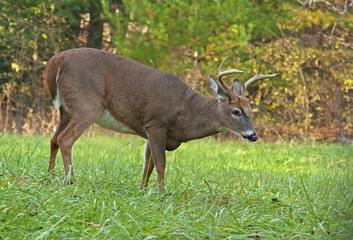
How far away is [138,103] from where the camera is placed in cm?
494

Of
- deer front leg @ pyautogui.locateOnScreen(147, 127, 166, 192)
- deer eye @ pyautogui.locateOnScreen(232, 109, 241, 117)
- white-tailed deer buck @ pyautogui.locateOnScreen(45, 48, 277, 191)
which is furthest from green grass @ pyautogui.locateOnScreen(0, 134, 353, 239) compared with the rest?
deer eye @ pyautogui.locateOnScreen(232, 109, 241, 117)

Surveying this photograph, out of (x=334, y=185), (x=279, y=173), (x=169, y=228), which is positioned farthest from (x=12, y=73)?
(x=169, y=228)

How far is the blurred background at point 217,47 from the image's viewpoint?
11352 millimetres

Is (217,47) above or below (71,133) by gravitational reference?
below

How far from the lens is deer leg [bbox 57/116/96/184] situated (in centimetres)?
460

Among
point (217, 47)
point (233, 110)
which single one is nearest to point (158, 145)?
point (233, 110)

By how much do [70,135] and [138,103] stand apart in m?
0.77

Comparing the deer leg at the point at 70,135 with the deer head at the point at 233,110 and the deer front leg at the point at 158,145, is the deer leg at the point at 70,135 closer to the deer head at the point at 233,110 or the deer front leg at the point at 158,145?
the deer front leg at the point at 158,145

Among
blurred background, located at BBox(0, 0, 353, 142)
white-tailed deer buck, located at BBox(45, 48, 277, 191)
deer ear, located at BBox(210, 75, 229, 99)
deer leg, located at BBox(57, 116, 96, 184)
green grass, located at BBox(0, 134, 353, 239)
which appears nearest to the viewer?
green grass, located at BBox(0, 134, 353, 239)

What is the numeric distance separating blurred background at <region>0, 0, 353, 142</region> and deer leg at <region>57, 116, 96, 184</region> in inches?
242

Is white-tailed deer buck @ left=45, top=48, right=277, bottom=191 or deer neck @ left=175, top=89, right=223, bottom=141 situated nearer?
white-tailed deer buck @ left=45, top=48, right=277, bottom=191

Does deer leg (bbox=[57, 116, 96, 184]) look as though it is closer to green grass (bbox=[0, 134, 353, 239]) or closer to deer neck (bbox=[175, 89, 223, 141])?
green grass (bbox=[0, 134, 353, 239])

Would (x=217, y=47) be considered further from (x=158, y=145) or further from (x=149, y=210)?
(x=149, y=210)

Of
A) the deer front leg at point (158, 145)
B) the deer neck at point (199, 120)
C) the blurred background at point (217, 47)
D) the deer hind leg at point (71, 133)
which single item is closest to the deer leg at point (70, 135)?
the deer hind leg at point (71, 133)
